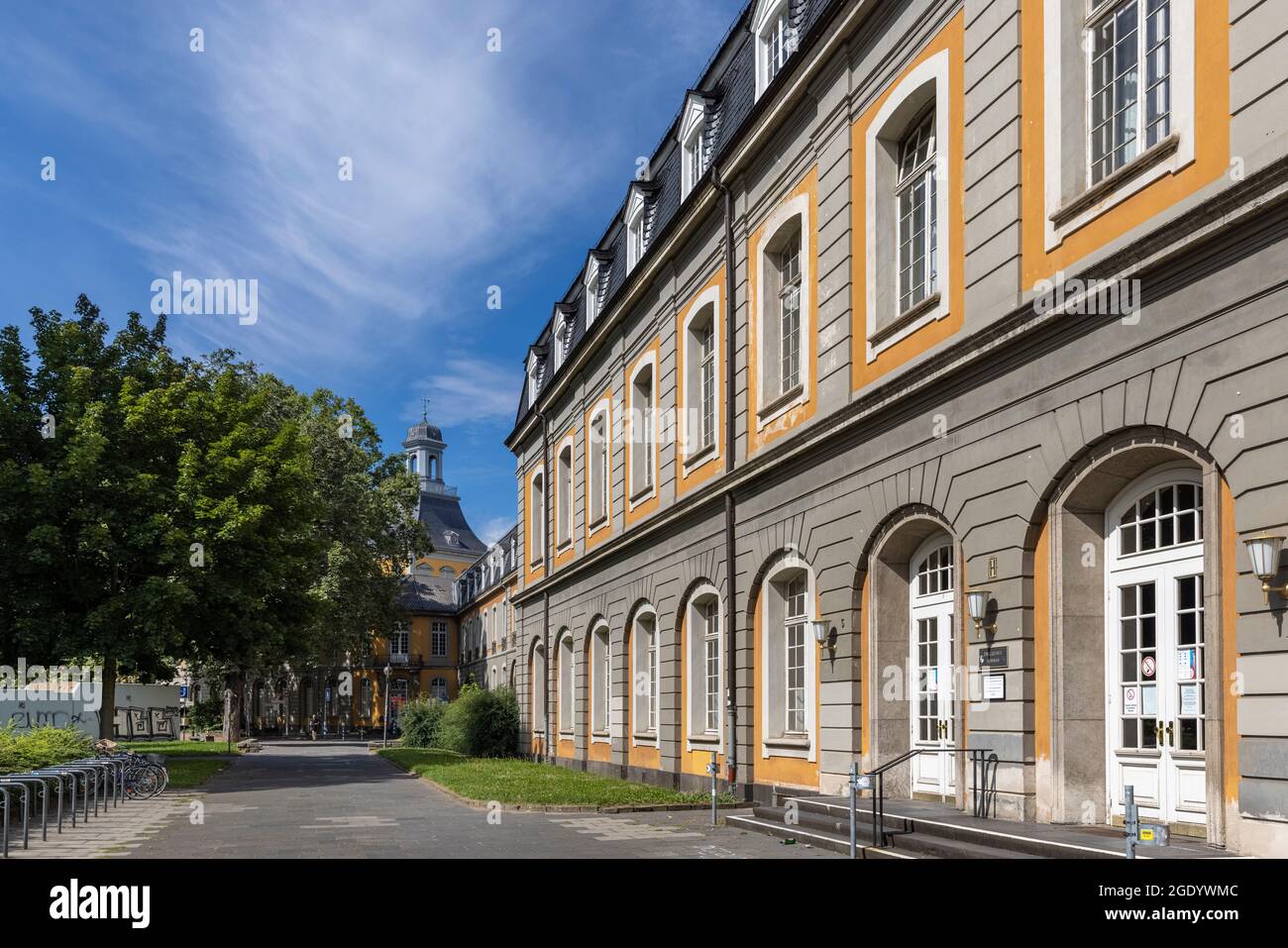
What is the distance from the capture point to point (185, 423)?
2766cm

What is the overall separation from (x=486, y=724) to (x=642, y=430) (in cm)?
1535

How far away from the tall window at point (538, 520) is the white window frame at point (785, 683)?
19.1 metres

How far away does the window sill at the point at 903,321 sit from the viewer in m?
14.5

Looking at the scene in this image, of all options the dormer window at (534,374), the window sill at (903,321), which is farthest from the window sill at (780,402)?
the dormer window at (534,374)

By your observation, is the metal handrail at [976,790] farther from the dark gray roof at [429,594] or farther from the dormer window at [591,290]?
the dark gray roof at [429,594]

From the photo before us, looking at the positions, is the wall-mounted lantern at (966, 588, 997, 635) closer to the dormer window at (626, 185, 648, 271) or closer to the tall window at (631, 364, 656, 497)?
the tall window at (631, 364, 656, 497)

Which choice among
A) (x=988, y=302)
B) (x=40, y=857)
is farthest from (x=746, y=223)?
(x=40, y=857)

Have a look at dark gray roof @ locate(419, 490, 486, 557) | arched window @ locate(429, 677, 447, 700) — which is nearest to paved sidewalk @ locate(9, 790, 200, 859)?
arched window @ locate(429, 677, 447, 700)

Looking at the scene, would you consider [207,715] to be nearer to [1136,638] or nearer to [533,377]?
[533,377]

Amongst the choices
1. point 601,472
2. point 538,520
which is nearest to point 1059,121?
point 601,472

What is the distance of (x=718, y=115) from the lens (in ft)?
74.9

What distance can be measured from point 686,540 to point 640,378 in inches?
193

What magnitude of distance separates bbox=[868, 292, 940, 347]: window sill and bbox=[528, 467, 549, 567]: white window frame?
2265 cm
